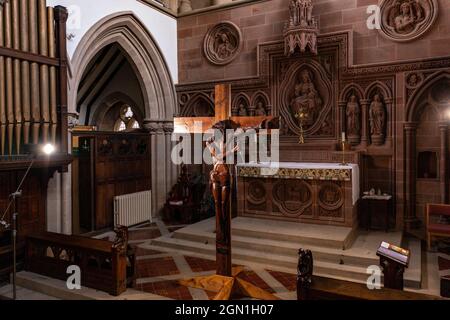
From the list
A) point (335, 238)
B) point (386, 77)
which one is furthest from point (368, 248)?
point (386, 77)

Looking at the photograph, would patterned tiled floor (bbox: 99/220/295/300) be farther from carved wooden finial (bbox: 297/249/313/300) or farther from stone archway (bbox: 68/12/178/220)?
stone archway (bbox: 68/12/178/220)

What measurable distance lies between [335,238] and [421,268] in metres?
1.14

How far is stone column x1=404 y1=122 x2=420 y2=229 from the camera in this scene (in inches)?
245

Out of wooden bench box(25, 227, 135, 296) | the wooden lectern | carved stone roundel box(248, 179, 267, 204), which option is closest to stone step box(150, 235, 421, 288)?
carved stone roundel box(248, 179, 267, 204)

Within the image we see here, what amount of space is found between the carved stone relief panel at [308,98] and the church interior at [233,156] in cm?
3

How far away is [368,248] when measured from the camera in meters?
5.11

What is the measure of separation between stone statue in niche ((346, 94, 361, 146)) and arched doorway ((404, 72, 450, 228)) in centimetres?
81

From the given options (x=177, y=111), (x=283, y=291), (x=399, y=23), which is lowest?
(x=283, y=291)

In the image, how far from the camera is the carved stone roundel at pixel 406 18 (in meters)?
6.04

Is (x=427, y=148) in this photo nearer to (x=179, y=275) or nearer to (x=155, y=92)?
(x=179, y=275)
